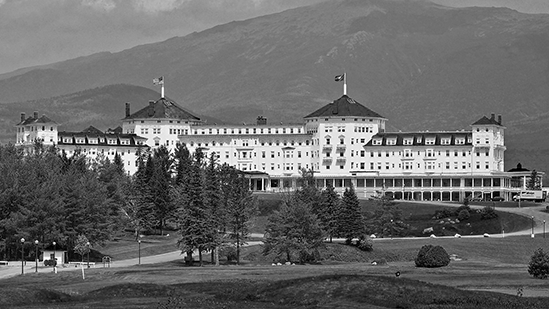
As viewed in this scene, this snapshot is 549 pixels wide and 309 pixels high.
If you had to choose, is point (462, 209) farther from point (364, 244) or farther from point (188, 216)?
point (188, 216)

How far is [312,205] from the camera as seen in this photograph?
13750 centimetres

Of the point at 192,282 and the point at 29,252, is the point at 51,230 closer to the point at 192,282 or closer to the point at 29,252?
the point at 29,252

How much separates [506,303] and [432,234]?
3670 inches

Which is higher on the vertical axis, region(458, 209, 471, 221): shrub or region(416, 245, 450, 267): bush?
region(458, 209, 471, 221): shrub

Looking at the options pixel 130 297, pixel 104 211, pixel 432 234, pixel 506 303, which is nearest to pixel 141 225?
pixel 104 211

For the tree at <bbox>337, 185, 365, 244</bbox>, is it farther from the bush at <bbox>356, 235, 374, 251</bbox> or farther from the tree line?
the bush at <bbox>356, 235, 374, 251</bbox>

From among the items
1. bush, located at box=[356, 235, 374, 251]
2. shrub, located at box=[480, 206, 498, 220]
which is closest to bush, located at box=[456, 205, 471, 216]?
shrub, located at box=[480, 206, 498, 220]

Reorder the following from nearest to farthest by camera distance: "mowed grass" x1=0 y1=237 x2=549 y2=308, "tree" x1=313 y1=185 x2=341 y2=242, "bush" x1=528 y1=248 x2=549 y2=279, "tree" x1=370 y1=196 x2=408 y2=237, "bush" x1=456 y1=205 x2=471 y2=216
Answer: "mowed grass" x1=0 y1=237 x2=549 y2=308 < "bush" x1=528 y1=248 x2=549 y2=279 < "tree" x1=313 y1=185 x2=341 y2=242 < "tree" x1=370 y1=196 x2=408 y2=237 < "bush" x1=456 y1=205 x2=471 y2=216

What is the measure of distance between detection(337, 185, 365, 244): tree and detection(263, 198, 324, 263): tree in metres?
10.3

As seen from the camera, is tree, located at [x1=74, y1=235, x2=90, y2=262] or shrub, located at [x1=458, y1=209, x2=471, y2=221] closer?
tree, located at [x1=74, y1=235, x2=90, y2=262]

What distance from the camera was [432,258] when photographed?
347 ft

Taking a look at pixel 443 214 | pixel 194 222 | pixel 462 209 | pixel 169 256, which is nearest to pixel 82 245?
pixel 194 222

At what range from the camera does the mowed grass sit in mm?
67375

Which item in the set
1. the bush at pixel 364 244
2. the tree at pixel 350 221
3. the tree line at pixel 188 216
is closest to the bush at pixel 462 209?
the tree line at pixel 188 216
